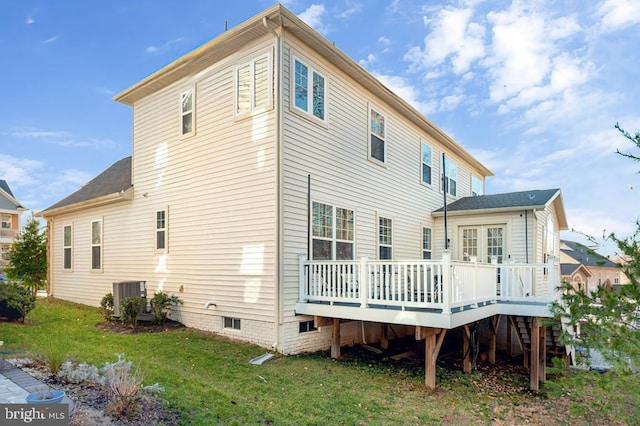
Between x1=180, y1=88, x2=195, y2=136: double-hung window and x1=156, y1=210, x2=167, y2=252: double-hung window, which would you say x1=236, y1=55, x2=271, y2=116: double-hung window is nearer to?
x1=180, y1=88, x2=195, y2=136: double-hung window

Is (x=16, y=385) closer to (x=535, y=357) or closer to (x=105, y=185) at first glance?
(x=535, y=357)

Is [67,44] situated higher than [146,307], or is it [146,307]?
[67,44]

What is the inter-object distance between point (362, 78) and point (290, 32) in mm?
2708

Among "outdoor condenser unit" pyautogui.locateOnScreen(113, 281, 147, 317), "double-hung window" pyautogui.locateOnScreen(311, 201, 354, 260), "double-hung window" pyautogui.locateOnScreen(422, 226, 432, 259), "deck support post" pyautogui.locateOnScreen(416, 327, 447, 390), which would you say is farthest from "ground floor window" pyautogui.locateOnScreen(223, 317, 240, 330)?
"double-hung window" pyautogui.locateOnScreen(422, 226, 432, 259)

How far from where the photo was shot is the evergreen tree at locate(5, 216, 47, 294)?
1552 cm

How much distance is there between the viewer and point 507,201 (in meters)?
14.0

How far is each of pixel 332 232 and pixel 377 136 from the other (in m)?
3.61

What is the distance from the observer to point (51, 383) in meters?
4.57

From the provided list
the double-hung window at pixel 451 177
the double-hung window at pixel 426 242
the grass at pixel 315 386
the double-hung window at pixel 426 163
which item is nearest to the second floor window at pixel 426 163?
the double-hung window at pixel 426 163

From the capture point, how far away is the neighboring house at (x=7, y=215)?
31.4 metres

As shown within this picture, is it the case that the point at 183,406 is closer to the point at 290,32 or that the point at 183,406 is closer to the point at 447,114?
the point at 290,32

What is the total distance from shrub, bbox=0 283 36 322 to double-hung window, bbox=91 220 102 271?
3.34 m

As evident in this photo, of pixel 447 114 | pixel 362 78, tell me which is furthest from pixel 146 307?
pixel 447 114

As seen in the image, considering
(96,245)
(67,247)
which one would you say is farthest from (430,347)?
(67,247)
